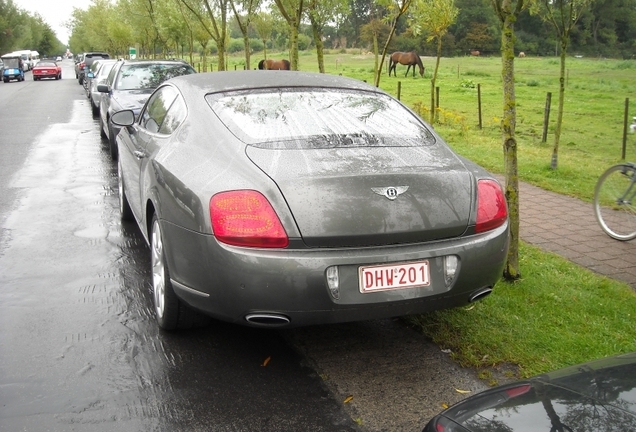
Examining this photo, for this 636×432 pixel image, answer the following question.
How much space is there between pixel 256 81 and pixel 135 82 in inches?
280

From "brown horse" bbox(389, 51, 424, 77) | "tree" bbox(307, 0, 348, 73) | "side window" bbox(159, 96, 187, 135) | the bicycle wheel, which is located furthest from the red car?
the bicycle wheel

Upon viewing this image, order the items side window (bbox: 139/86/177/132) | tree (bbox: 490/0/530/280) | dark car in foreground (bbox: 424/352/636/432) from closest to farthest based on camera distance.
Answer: dark car in foreground (bbox: 424/352/636/432), tree (bbox: 490/0/530/280), side window (bbox: 139/86/177/132)

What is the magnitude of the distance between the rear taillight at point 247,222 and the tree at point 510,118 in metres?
2.22

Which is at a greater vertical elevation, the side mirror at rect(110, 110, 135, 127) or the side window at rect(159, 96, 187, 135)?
the side window at rect(159, 96, 187, 135)

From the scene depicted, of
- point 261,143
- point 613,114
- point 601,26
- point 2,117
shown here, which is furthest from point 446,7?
point 601,26

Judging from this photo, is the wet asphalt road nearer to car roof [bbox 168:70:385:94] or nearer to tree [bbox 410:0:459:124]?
car roof [bbox 168:70:385:94]

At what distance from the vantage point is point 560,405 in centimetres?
189

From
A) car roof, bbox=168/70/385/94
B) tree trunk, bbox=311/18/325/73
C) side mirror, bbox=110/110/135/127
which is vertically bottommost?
side mirror, bbox=110/110/135/127

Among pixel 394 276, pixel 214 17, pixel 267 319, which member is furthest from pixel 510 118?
pixel 214 17

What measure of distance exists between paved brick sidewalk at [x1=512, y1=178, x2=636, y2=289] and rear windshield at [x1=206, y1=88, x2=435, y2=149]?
7.38ft

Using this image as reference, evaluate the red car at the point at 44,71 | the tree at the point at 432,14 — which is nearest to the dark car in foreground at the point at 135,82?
the tree at the point at 432,14

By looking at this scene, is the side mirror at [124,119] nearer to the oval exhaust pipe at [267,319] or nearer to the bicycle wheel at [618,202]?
the oval exhaust pipe at [267,319]

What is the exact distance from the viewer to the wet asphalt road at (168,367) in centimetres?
314

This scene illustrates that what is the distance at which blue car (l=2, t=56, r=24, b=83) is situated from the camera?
49156mm
